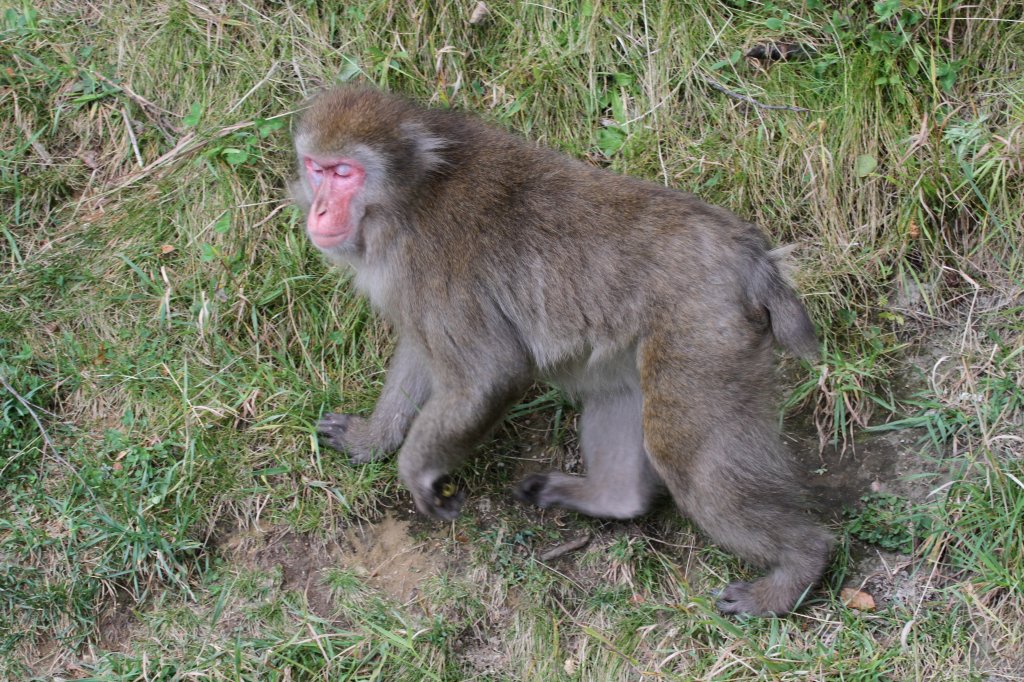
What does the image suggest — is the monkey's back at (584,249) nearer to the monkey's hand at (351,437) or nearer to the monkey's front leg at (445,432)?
the monkey's front leg at (445,432)

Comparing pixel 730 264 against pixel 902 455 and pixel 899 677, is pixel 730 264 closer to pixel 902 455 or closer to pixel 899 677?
pixel 902 455

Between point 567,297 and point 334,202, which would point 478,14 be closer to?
A: point 334,202

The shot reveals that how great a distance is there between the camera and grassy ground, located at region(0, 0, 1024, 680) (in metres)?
4.22

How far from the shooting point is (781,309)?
405 centimetres

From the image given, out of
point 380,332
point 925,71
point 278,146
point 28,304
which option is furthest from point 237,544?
point 925,71

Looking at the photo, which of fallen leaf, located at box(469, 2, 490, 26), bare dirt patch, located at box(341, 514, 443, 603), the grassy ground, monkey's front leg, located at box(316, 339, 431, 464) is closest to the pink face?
monkey's front leg, located at box(316, 339, 431, 464)

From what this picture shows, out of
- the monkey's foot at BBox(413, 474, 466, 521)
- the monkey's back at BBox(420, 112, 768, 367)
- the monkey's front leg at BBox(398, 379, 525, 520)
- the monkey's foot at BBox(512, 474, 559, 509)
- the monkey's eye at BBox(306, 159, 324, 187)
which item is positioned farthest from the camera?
the monkey's foot at BBox(512, 474, 559, 509)

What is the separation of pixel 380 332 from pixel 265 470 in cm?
87

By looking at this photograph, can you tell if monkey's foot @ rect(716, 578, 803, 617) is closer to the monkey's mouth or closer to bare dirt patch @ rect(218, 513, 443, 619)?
bare dirt patch @ rect(218, 513, 443, 619)

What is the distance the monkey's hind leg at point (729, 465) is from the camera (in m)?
3.86

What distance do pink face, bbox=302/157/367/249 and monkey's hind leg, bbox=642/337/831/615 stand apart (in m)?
1.34

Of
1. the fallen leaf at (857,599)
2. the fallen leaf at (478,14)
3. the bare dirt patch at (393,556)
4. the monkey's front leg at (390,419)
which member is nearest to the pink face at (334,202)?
the monkey's front leg at (390,419)

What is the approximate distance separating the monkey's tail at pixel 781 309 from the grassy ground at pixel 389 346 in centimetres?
81

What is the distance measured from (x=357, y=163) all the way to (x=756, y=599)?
2377 mm
